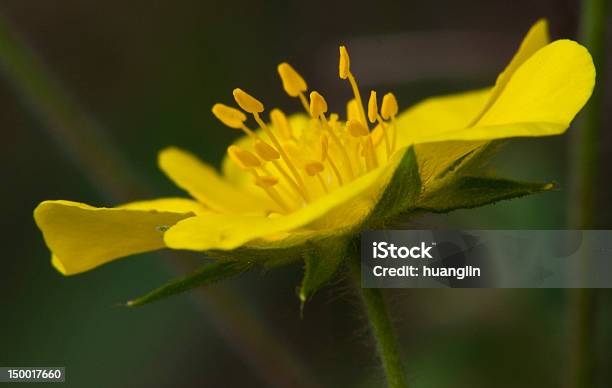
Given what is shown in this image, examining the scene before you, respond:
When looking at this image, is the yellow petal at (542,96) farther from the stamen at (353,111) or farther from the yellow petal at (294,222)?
the stamen at (353,111)

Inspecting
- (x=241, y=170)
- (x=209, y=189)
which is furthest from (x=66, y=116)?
(x=209, y=189)

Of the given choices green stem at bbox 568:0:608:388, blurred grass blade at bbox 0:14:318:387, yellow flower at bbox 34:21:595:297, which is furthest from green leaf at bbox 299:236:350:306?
blurred grass blade at bbox 0:14:318:387

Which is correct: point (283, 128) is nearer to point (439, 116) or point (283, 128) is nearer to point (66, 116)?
point (439, 116)

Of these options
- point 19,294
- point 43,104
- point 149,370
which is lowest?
point 149,370

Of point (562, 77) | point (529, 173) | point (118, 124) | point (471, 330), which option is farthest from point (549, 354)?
point (118, 124)

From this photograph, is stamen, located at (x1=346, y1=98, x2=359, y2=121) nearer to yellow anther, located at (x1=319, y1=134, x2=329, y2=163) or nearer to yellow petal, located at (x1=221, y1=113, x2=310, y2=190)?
yellow anther, located at (x1=319, y1=134, x2=329, y2=163)

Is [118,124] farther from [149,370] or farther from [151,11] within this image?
[149,370]
